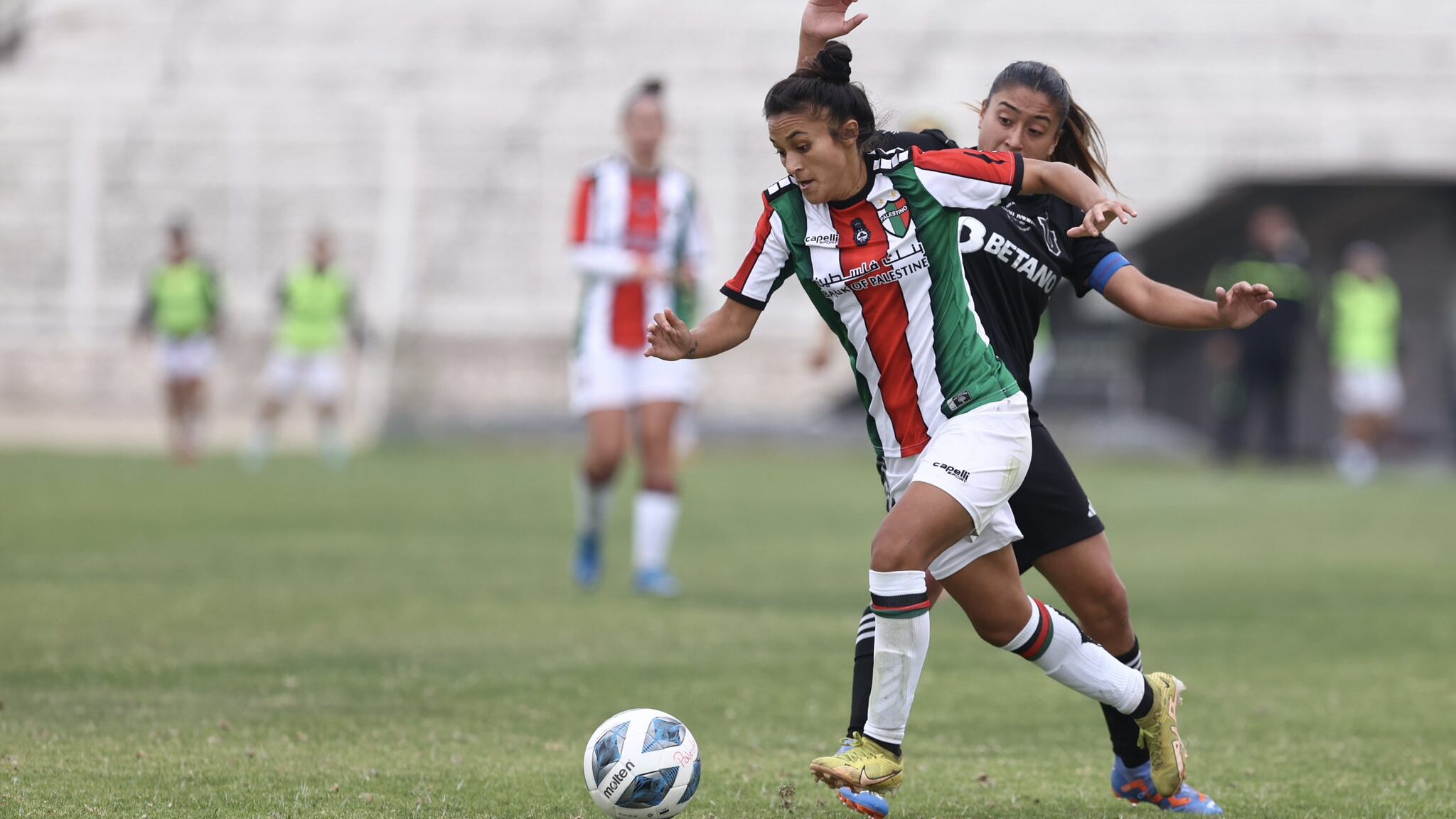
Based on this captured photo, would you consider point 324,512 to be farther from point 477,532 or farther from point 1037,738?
point 1037,738

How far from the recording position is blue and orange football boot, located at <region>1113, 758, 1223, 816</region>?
4.47 meters

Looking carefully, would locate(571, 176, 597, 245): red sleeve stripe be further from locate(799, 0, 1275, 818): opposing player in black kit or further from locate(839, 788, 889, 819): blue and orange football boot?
locate(839, 788, 889, 819): blue and orange football boot

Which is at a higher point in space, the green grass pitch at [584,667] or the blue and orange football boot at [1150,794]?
the blue and orange football boot at [1150,794]

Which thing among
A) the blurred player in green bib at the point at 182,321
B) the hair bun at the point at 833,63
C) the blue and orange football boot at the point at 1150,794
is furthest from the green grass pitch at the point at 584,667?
the blurred player in green bib at the point at 182,321

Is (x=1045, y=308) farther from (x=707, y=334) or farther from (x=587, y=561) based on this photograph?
(x=587, y=561)

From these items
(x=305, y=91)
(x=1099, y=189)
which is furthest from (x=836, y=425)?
(x=1099, y=189)

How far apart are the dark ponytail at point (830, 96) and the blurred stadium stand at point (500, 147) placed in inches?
751

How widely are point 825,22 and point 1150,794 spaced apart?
2.25 meters

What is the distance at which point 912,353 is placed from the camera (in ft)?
14.3

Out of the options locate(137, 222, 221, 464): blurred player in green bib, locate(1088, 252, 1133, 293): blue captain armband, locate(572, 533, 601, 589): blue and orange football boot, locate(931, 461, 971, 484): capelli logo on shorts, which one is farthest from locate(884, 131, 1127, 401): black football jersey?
locate(137, 222, 221, 464): blurred player in green bib

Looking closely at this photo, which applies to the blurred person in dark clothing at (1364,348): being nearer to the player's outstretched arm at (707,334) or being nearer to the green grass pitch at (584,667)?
the green grass pitch at (584,667)

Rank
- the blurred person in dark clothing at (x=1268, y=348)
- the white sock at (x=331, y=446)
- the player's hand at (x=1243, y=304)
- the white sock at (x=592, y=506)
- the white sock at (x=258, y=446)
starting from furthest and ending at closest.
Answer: the white sock at (x=331, y=446)
the blurred person in dark clothing at (x=1268, y=348)
the white sock at (x=258, y=446)
the white sock at (x=592, y=506)
the player's hand at (x=1243, y=304)

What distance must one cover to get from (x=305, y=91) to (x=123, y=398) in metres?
6.82

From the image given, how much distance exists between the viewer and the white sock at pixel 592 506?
9.09 meters
